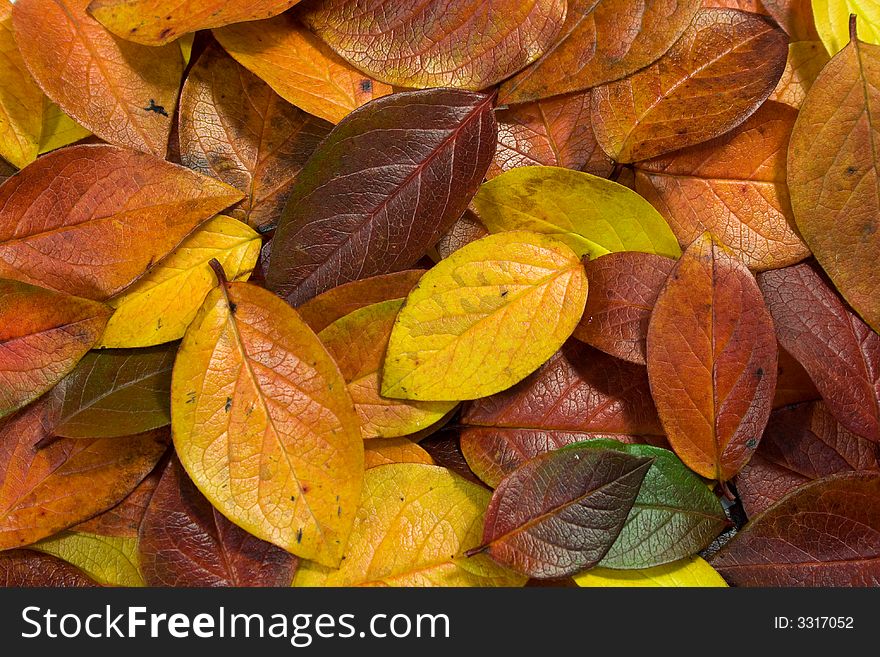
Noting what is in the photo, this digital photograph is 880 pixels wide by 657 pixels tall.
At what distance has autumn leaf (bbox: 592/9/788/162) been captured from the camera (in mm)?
628

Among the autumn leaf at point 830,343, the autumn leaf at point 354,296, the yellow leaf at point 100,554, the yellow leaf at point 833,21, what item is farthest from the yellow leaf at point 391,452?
the yellow leaf at point 833,21

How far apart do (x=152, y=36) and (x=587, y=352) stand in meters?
0.42

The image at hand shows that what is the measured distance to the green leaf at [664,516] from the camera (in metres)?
0.59

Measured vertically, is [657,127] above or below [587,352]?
above

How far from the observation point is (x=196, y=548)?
606 millimetres

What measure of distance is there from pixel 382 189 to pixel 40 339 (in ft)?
0.95

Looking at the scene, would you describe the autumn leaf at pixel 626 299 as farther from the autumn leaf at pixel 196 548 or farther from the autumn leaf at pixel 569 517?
the autumn leaf at pixel 196 548

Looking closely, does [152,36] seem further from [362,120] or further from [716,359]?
[716,359]

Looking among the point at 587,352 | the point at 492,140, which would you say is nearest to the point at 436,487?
the point at 587,352

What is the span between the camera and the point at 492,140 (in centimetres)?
62

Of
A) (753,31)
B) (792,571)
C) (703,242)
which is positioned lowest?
(792,571)

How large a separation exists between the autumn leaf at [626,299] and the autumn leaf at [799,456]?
0.15 meters

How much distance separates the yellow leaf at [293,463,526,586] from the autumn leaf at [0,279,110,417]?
0.80ft

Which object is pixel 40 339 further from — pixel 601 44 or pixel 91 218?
pixel 601 44
